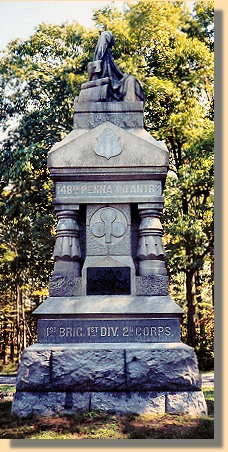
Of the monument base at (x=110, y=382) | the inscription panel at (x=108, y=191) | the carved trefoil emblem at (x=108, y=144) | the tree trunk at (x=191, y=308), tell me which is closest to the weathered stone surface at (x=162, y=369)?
the monument base at (x=110, y=382)

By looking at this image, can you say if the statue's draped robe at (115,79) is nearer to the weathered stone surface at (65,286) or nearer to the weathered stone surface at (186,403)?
the weathered stone surface at (65,286)

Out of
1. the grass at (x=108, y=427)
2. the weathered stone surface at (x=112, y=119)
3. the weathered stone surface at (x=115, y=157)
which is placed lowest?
the grass at (x=108, y=427)

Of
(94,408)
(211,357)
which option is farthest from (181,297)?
(94,408)

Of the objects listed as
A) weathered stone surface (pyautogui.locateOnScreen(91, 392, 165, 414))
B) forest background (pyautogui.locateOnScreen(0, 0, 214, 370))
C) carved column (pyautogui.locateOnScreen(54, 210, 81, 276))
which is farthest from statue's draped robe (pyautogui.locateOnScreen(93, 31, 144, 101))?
forest background (pyautogui.locateOnScreen(0, 0, 214, 370))

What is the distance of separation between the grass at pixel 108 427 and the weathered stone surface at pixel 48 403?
11 cm

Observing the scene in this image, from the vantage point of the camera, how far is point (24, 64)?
1599cm

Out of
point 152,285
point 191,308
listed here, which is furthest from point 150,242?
point 191,308

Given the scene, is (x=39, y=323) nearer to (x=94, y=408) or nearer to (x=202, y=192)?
(x=94, y=408)

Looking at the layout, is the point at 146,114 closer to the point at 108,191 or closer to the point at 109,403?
the point at 108,191

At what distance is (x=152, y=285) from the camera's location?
700 centimetres

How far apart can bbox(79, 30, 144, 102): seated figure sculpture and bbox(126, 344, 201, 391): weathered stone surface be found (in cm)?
370

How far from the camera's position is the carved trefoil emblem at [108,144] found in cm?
729

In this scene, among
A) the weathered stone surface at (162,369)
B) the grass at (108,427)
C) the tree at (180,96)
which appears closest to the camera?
the grass at (108,427)

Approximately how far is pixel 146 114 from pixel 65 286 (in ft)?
31.1
